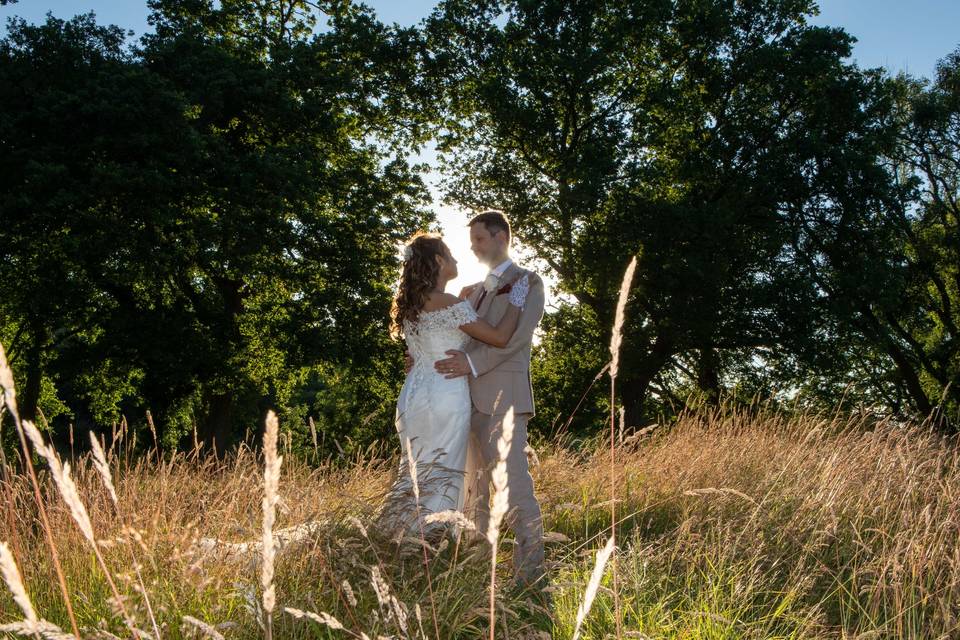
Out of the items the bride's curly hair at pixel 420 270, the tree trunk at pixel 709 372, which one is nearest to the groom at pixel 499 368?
the bride's curly hair at pixel 420 270

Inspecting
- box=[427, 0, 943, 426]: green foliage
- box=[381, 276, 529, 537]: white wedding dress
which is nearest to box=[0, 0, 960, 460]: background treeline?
box=[427, 0, 943, 426]: green foliage

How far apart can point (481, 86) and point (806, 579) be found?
618 inches

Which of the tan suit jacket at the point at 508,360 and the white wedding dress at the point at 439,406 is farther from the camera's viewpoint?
the white wedding dress at the point at 439,406

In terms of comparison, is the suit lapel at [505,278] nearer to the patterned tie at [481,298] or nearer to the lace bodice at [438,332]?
the patterned tie at [481,298]

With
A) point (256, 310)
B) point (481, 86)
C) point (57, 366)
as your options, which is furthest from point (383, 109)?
point (57, 366)

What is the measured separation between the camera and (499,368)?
16.0ft

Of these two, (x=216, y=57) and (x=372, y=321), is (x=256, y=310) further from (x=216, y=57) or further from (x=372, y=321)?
(x=216, y=57)

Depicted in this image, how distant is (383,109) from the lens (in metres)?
19.2

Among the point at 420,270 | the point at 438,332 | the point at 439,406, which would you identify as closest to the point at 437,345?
the point at 438,332

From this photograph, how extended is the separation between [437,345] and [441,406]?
0.37 m

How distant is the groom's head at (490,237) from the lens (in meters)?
4.78

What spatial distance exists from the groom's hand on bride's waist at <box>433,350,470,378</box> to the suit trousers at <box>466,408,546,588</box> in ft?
0.83

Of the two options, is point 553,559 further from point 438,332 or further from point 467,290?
point 467,290

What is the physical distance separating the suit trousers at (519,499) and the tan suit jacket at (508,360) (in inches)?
3.8
